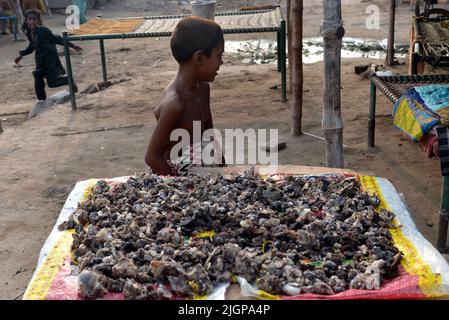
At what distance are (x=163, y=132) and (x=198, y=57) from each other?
0.42 metres

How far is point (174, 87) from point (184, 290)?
1401 millimetres

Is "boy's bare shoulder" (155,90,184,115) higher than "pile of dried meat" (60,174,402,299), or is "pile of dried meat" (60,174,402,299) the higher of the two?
"boy's bare shoulder" (155,90,184,115)

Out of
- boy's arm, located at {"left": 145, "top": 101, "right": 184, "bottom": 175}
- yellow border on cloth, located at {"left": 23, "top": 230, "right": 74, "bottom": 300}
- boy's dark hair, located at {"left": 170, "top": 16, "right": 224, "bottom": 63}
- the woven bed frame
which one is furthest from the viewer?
the woven bed frame

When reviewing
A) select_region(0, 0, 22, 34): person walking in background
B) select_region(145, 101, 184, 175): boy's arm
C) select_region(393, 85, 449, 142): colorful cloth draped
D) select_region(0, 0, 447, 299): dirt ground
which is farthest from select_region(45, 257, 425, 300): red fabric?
select_region(0, 0, 22, 34): person walking in background

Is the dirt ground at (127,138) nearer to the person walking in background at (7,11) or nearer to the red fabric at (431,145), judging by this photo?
the red fabric at (431,145)

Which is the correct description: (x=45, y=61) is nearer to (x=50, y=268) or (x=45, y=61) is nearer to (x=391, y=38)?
(x=391, y=38)

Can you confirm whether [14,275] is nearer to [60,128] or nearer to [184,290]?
[184,290]

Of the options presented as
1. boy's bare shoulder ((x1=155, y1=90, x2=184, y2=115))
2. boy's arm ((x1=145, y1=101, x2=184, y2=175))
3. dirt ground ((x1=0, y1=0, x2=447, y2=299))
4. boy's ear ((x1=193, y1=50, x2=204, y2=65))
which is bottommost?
dirt ground ((x1=0, y1=0, x2=447, y2=299))

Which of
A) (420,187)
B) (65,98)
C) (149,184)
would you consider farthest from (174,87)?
(65,98)

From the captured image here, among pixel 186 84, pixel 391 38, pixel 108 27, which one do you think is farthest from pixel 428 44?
pixel 186 84

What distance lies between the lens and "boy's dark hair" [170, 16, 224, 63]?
9.39 ft

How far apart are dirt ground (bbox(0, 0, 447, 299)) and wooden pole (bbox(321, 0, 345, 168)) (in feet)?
2.57

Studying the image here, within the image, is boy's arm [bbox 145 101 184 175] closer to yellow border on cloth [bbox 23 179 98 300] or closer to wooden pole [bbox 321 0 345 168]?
yellow border on cloth [bbox 23 179 98 300]

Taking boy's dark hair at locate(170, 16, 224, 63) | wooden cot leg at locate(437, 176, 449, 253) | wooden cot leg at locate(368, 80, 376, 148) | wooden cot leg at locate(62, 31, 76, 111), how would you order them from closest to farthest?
boy's dark hair at locate(170, 16, 224, 63) < wooden cot leg at locate(437, 176, 449, 253) < wooden cot leg at locate(368, 80, 376, 148) < wooden cot leg at locate(62, 31, 76, 111)
